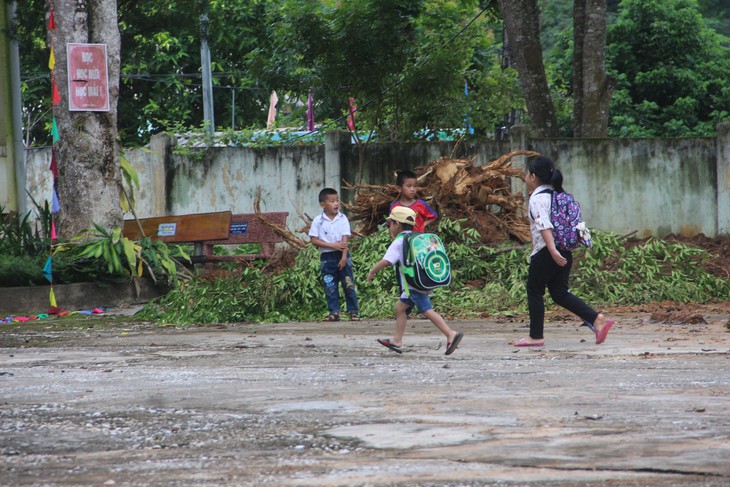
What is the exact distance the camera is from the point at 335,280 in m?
12.1

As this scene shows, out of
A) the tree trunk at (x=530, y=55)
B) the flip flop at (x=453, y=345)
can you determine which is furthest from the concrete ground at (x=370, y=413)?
the tree trunk at (x=530, y=55)

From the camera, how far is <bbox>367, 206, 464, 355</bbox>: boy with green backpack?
858 centimetres

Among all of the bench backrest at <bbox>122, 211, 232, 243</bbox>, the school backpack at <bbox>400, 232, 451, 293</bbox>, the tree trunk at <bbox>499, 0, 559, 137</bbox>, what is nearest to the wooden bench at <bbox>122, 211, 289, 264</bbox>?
the bench backrest at <bbox>122, 211, 232, 243</bbox>

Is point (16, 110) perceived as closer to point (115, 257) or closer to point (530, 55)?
point (115, 257)

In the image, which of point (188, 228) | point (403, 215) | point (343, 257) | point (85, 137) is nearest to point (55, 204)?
point (85, 137)

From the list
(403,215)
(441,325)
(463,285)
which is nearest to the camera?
(441,325)

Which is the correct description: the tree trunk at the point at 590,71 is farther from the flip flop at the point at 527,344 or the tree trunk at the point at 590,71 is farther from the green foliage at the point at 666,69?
the flip flop at the point at 527,344

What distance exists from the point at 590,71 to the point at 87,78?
8.46 metres

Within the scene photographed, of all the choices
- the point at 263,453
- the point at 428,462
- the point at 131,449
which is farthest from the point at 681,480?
the point at 131,449

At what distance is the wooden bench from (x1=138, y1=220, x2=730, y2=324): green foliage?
1587 millimetres

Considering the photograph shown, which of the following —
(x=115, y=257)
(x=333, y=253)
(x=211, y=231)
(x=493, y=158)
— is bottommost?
(x=115, y=257)

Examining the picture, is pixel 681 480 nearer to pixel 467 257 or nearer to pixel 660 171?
pixel 467 257

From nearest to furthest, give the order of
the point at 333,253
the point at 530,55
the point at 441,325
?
the point at 441,325 < the point at 333,253 < the point at 530,55

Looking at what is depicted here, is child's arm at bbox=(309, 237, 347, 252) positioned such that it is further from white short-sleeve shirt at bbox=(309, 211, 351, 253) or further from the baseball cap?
the baseball cap
